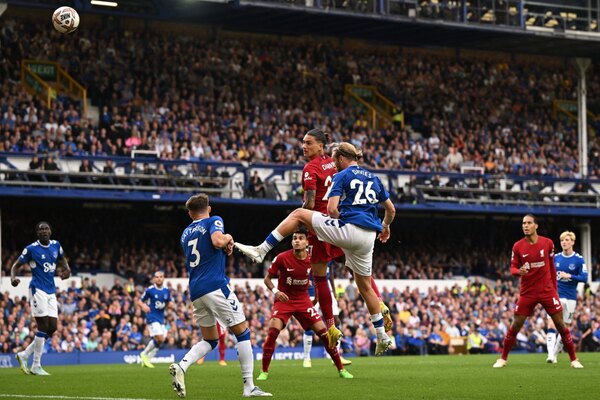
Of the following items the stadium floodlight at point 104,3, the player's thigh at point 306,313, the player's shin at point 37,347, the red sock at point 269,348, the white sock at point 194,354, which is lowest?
the player's shin at point 37,347

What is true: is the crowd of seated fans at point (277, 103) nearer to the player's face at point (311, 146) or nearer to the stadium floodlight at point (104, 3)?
the stadium floodlight at point (104, 3)

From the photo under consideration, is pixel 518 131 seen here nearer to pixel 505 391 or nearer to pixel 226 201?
pixel 226 201

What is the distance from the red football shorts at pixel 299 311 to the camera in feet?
61.4

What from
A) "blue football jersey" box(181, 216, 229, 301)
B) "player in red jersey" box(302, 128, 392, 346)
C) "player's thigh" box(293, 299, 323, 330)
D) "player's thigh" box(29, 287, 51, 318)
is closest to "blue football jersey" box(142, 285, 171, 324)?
"player's thigh" box(29, 287, 51, 318)

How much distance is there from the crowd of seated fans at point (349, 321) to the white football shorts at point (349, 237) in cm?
1754

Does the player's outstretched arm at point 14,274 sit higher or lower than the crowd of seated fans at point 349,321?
higher

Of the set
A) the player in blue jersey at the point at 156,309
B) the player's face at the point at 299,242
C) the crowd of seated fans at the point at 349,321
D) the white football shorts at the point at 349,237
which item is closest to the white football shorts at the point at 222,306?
the white football shorts at the point at 349,237

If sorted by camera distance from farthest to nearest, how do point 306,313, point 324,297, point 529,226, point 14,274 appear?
point 14,274, point 529,226, point 306,313, point 324,297

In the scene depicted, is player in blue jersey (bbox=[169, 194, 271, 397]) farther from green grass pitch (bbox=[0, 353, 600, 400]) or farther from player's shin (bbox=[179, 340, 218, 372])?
green grass pitch (bbox=[0, 353, 600, 400])

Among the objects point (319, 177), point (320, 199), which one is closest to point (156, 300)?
point (320, 199)

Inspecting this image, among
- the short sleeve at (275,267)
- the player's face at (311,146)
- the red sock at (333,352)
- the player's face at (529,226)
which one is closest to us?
the player's face at (311,146)

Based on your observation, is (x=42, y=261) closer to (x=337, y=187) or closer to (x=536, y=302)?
(x=337, y=187)

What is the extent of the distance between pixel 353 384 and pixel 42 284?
24.3 feet

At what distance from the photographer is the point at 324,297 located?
57.0 ft
